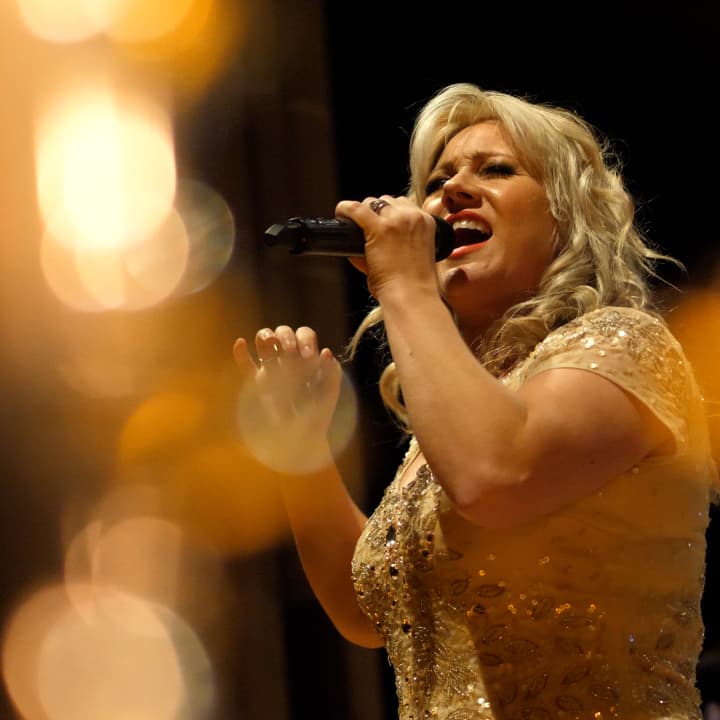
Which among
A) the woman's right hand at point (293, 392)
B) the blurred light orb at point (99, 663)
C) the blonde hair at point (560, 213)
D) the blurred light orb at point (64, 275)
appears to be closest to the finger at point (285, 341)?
the woman's right hand at point (293, 392)

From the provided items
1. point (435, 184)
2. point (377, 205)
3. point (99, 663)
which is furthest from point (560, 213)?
point (99, 663)

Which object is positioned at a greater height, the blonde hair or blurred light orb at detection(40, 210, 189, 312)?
the blonde hair

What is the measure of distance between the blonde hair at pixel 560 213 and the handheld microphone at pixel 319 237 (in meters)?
0.24

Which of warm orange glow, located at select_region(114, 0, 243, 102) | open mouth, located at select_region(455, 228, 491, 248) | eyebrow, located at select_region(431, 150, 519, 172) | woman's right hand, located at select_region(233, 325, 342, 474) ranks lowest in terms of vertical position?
woman's right hand, located at select_region(233, 325, 342, 474)

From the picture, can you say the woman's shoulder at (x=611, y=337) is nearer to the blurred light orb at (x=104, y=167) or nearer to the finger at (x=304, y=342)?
the finger at (x=304, y=342)

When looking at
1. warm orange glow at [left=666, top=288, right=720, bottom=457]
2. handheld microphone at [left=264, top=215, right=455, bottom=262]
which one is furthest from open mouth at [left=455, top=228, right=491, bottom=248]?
warm orange glow at [left=666, top=288, right=720, bottom=457]

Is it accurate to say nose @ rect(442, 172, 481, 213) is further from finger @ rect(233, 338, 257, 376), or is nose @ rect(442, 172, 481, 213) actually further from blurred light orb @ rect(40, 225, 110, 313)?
blurred light orb @ rect(40, 225, 110, 313)

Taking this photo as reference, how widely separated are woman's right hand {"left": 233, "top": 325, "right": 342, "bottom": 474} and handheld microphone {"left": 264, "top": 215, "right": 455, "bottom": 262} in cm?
31

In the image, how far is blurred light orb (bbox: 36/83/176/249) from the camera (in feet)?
6.26

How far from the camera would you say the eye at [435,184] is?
1.52 metres

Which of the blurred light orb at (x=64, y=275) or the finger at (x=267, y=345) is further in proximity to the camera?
the blurred light orb at (x=64, y=275)

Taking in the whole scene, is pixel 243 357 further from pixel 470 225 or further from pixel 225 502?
pixel 225 502

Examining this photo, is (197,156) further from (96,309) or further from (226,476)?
(226,476)

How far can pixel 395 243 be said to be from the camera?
117cm
